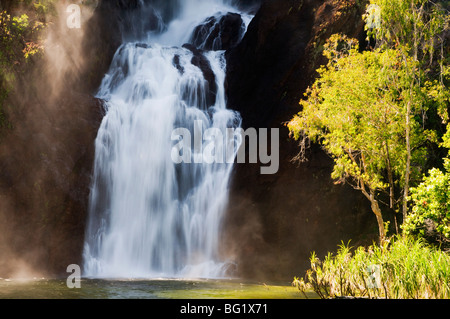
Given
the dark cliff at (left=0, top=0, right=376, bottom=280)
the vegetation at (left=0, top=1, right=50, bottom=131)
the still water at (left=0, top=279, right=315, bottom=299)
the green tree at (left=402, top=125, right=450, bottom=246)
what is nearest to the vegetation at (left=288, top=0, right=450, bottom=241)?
the green tree at (left=402, top=125, right=450, bottom=246)

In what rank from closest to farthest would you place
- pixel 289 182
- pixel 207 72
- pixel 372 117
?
1. pixel 372 117
2. pixel 289 182
3. pixel 207 72

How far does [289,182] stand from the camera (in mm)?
22000

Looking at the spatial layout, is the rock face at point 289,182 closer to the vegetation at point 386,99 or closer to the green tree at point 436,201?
the vegetation at point 386,99

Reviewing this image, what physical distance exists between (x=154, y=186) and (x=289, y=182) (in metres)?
6.87

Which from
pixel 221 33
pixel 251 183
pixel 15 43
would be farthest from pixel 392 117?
pixel 221 33

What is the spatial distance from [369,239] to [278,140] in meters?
6.54

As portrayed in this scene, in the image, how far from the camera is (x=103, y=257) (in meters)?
21.1

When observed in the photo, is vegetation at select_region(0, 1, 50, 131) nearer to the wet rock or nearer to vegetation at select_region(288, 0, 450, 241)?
the wet rock

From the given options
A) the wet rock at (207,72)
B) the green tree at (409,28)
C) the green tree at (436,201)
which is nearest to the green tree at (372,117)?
the green tree at (409,28)

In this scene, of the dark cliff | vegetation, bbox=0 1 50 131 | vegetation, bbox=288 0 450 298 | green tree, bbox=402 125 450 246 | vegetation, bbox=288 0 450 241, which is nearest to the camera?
green tree, bbox=402 125 450 246

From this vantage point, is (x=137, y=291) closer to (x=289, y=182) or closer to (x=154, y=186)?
(x=154, y=186)

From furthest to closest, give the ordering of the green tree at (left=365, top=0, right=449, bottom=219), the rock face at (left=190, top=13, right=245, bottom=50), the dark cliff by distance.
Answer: the rock face at (left=190, top=13, right=245, bottom=50), the dark cliff, the green tree at (left=365, top=0, right=449, bottom=219)

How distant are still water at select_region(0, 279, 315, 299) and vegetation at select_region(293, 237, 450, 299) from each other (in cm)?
236

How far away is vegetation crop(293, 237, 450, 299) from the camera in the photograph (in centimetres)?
973
